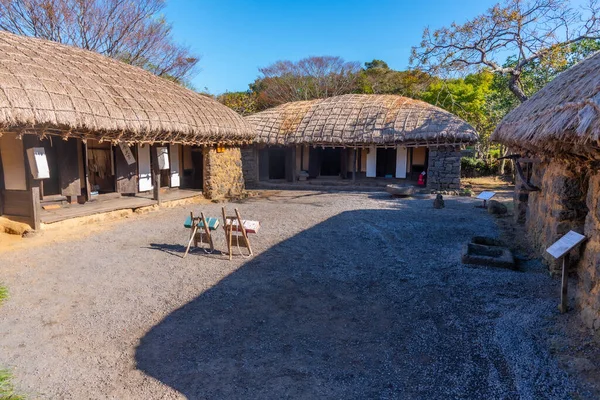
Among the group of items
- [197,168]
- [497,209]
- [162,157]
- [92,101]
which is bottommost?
[497,209]

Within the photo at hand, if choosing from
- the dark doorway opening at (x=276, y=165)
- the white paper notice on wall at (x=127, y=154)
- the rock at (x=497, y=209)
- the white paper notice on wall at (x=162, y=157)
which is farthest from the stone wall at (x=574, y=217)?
the dark doorway opening at (x=276, y=165)

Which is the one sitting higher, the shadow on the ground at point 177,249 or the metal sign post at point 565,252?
the metal sign post at point 565,252

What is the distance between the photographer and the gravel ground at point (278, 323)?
126 inches

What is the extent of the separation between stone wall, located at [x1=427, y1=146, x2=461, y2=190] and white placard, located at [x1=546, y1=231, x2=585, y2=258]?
10.5 metres

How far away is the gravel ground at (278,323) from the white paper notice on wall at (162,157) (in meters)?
4.81

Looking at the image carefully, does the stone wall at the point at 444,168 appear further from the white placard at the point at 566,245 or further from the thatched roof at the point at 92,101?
the white placard at the point at 566,245

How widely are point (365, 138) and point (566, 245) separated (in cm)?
1128

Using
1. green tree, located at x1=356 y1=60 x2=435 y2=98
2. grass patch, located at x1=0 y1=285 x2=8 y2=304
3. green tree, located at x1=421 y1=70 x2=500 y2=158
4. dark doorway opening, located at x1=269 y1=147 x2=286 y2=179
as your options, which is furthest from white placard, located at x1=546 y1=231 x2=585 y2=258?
green tree, located at x1=356 y1=60 x2=435 y2=98

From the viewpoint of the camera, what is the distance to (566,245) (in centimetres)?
421

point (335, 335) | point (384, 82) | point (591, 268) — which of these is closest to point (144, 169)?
point (335, 335)

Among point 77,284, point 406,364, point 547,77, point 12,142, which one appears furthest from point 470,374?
point 547,77

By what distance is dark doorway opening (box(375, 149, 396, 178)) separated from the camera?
17047mm

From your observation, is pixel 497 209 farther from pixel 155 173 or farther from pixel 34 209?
pixel 34 209

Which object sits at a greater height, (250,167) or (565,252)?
(250,167)
